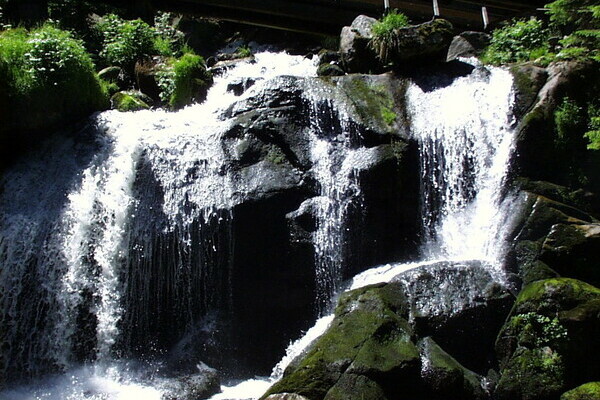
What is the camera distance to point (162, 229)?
9586mm

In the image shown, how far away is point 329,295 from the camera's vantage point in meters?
9.13

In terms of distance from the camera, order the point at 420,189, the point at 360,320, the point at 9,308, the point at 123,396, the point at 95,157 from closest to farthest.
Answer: the point at 360,320 → the point at 123,396 → the point at 9,308 → the point at 420,189 → the point at 95,157

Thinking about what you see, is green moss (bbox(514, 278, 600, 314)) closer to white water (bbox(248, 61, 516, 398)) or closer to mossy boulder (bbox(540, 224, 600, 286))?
mossy boulder (bbox(540, 224, 600, 286))

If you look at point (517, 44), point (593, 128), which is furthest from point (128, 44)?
point (593, 128)

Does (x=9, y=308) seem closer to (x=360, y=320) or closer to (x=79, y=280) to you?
(x=79, y=280)

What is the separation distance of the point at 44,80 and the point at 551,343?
9459mm

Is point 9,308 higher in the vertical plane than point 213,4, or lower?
lower

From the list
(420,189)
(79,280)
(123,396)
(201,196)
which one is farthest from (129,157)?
(420,189)

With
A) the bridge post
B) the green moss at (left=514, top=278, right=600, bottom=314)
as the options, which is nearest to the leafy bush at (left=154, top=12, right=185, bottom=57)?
the bridge post

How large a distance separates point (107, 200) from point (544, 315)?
6998 mm

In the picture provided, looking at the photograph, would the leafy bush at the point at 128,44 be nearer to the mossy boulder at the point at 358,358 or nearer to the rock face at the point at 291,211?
the rock face at the point at 291,211

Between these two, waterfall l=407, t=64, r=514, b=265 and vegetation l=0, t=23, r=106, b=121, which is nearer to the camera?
waterfall l=407, t=64, r=514, b=265

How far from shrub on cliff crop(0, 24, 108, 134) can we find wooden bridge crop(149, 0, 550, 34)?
5.52m

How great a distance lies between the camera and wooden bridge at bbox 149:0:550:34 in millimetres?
16078
